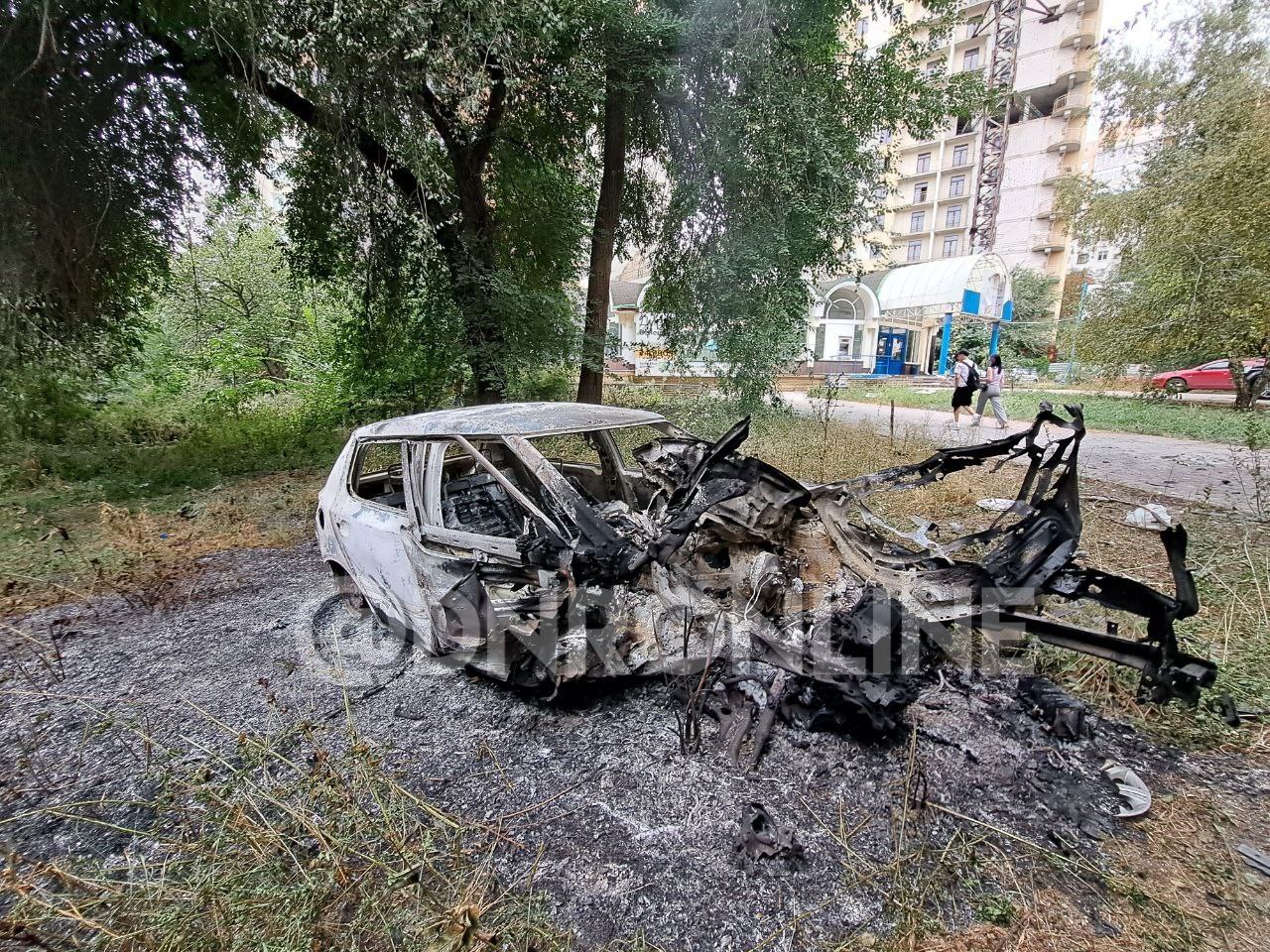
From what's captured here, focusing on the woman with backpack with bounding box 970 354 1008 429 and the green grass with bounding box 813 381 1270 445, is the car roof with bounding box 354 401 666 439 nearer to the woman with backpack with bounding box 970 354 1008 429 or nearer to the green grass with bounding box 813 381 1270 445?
the green grass with bounding box 813 381 1270 445

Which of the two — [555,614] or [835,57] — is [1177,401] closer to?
[835,57]

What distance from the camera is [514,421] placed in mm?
3102

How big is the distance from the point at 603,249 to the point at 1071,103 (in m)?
48.5

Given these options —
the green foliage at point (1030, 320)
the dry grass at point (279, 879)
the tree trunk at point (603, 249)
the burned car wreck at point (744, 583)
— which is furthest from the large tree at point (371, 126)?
the green foliage at point (1030, 320)

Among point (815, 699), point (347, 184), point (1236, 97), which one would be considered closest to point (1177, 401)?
point (1236, 97)

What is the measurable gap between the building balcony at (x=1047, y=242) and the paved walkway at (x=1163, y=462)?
36.8 m

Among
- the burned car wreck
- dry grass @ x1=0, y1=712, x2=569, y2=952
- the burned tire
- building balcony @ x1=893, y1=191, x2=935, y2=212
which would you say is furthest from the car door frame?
building balcony @ x1=893, y1=191, x2=935, y2=212

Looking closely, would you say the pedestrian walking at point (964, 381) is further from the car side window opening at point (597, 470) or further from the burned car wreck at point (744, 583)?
the car side window opening at point (597, 470)

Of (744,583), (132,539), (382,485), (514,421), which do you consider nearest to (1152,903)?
(744,583)

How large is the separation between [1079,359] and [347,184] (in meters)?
16.9

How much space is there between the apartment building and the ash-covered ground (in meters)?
39.7

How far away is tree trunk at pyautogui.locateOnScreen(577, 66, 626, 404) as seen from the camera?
8.41m

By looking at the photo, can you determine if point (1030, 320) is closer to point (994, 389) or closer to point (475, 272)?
point (994, 389)

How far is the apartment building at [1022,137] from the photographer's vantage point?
36250 millimetres
